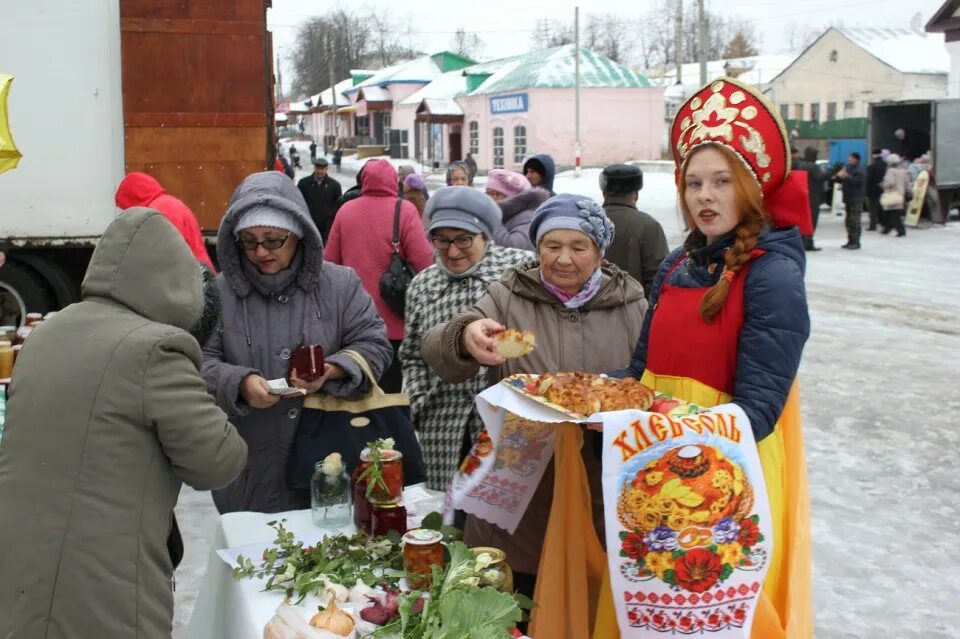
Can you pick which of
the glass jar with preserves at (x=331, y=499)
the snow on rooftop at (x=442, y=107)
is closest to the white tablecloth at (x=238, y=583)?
the glass jar with preserves at (x=331, y=499)

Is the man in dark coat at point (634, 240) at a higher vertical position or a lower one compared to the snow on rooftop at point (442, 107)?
lower

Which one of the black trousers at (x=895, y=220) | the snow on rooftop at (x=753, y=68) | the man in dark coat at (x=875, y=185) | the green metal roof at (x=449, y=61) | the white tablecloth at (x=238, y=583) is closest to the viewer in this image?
the white tablecloth at (x=238, y=583)

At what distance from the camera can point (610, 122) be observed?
124 feet

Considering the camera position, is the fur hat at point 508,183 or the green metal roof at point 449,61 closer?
the fur hat at point 508,183

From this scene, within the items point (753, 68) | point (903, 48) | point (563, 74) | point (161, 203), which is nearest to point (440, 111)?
point (563, 74)

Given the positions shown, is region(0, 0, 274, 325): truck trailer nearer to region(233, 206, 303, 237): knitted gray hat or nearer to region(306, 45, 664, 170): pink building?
region(233, 206, 303, 237): knitted gray hat

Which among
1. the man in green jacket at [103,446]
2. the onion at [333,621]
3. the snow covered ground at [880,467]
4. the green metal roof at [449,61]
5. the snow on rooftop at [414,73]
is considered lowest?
the snow covered ground at [880,467]

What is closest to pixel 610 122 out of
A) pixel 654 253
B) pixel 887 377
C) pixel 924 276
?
pixel 924 276

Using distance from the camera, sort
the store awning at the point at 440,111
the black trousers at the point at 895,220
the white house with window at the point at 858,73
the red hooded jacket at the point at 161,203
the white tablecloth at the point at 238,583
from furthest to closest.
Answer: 1. the white house with window at the point at 858,73
2. the store awning at the point at 440,111
3. the black trousers at the point at 895,220
4. the red hooded jacket at the point at 161,203
5. the white tablecloth at the point at 238,583

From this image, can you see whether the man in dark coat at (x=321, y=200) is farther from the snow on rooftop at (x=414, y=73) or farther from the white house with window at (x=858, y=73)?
the white house with window at (x=858, y=73)

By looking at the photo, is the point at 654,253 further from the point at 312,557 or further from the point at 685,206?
the point at 312,557

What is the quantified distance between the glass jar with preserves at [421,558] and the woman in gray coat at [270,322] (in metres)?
1.03

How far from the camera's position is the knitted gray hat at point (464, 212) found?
4.04 metres

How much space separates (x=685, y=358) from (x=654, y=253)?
341cm
